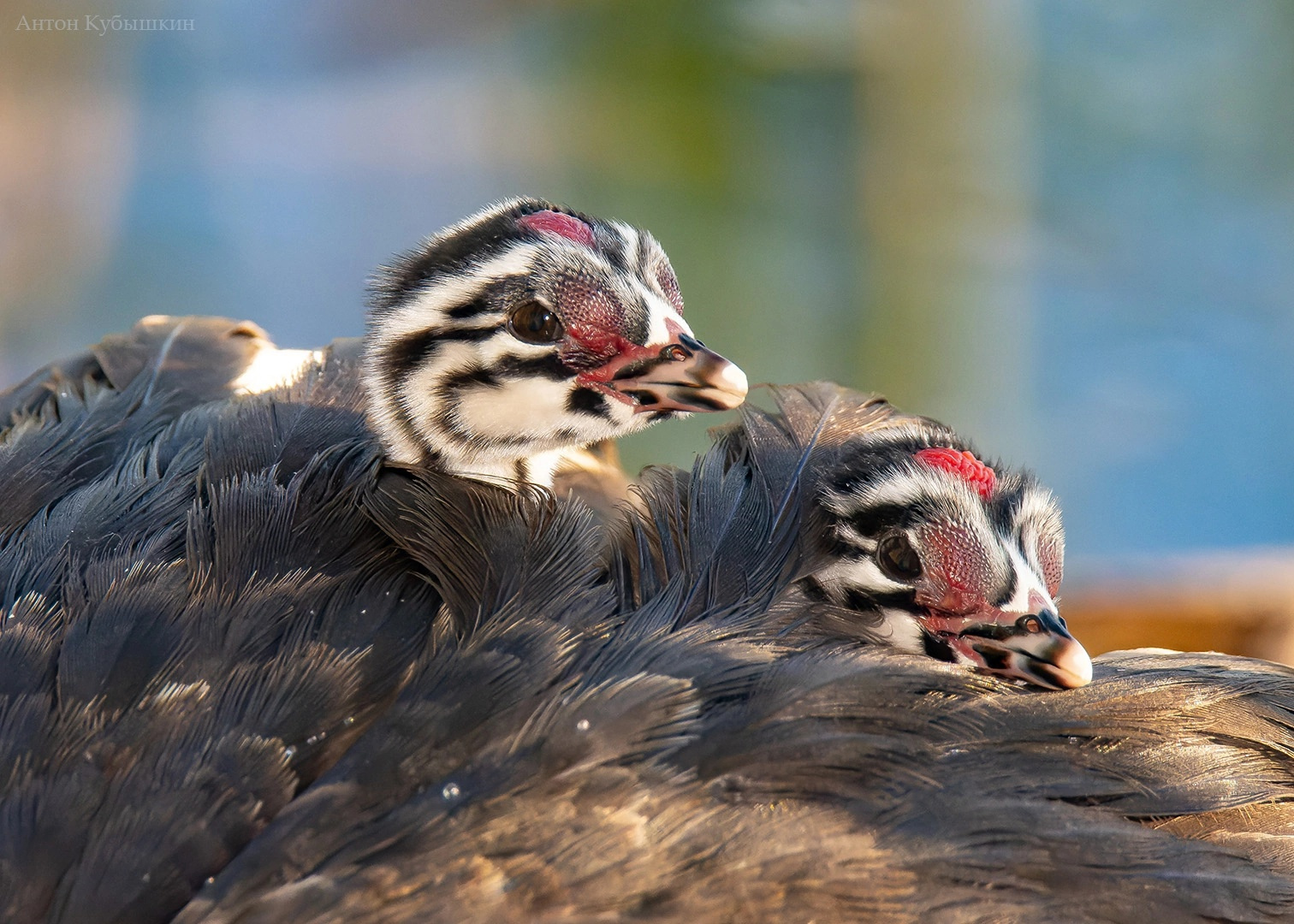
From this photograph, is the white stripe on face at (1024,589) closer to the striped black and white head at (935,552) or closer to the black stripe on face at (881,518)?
the striped black and white head at (935,552)

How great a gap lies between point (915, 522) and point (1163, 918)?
1.33ft

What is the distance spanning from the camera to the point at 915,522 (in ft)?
3.70

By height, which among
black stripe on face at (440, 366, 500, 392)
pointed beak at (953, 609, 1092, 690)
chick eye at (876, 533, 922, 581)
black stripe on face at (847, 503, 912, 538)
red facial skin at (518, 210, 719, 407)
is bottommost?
pointed beak at (953, 609, 1092, 690)

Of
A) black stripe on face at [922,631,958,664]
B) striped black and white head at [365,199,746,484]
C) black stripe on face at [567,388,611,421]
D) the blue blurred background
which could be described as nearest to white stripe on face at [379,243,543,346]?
striped black and white head at [365,199,746,484]

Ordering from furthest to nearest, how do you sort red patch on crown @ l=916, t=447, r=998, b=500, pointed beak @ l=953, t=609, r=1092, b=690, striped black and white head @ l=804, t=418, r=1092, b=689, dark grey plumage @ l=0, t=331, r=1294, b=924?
1. red patch on crown @ l=916, t=447, r=998, b=500
2. striped black and white head @ l=804, t=418, r=1092, b=689
3. pointed beak @ l=953, t=609, r=1092, b=690
4. dark grey plumage @ l=0, t=331, r=1294, b=924

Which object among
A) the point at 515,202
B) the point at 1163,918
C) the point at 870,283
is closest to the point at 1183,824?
the point at 1163,918

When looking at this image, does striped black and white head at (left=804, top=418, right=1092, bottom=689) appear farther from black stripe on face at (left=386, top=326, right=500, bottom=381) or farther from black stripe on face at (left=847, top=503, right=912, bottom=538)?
black stripe on face at (left=386, top=326, right=500, bottom=381)

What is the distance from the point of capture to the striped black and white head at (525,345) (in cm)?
133

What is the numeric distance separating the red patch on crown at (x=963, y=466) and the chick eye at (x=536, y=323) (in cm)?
42

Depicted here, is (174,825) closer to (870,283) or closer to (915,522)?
(915,522)

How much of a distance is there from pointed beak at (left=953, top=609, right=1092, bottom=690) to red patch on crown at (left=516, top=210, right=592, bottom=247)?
23.3 inches

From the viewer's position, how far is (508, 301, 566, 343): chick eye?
53.6 inches

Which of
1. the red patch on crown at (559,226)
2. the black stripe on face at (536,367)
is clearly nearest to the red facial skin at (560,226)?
the red patch on crown at (559,226)

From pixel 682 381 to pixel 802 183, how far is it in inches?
143
